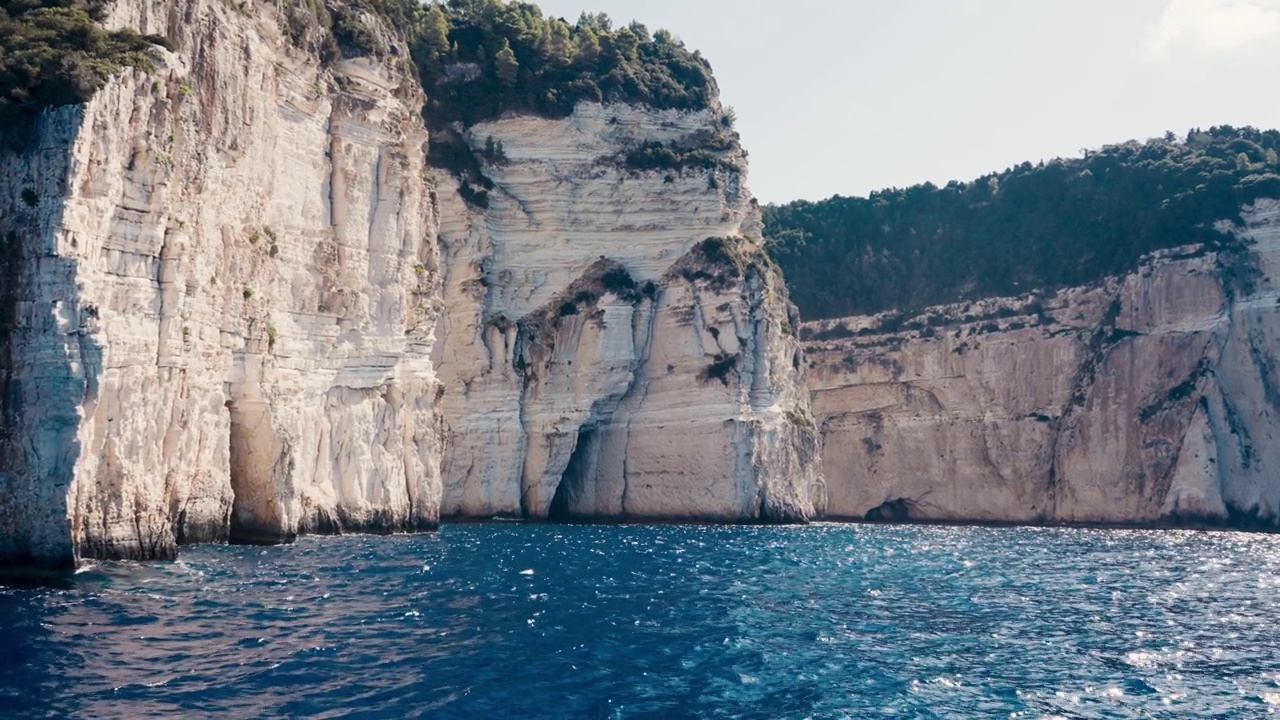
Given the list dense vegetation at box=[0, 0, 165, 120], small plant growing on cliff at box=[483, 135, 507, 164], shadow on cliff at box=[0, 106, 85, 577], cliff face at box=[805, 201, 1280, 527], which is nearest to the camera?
shadow on cliff at box=[0, 106, 85, 577]

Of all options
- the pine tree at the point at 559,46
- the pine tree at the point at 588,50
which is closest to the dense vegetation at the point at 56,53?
the pine tree at the point at 559,46

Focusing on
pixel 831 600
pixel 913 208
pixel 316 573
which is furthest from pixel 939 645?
pixel 913 208

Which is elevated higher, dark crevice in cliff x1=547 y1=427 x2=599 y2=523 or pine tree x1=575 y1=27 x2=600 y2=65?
pine tree x1=575 y1=27 x2=600 y2=65

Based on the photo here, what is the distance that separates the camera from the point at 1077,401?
7838 cm

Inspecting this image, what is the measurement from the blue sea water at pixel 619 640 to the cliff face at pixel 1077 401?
39.5m

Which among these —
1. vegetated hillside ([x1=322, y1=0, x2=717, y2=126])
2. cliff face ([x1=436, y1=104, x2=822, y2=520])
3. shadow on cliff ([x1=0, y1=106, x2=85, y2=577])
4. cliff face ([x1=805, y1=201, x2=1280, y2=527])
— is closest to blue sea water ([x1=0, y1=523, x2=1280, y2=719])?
shadow on cliff ([x1=0, y1=106, x2=85, y2=577])

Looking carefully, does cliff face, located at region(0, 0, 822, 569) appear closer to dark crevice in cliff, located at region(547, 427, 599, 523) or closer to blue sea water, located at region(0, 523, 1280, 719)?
dark crevice in cliff, located at region(547, 427, 599, 523)

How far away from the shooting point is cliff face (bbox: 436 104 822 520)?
59.8 metres

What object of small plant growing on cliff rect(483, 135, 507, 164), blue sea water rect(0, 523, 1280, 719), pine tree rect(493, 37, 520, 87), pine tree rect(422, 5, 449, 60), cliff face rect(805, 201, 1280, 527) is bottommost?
blue sea water rect(0, 523, 1280, 719)

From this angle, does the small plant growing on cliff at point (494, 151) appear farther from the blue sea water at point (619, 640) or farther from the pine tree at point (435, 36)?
the blue sea water at point (619, 640)

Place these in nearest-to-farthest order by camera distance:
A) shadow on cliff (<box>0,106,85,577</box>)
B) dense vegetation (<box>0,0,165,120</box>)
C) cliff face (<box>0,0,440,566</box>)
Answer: shadow on cliff (<box>0,106,85,577</box>) < cliff face (<box>0,0,440,566</box>) < dense vegetation (<box>0,0,165,120</box>)

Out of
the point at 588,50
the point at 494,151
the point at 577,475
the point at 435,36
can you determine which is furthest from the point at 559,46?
the point at 577,475

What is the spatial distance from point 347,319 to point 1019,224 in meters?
58.5

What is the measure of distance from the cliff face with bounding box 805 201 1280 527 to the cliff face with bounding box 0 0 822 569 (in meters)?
16.6
